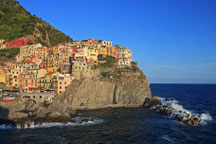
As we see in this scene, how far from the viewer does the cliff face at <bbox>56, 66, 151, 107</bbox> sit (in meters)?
83.1

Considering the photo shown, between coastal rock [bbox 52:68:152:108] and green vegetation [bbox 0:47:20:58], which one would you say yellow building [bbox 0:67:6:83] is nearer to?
green vegetation [bbox 0:47:20:58]

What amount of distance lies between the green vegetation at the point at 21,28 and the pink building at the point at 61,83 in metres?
72.0

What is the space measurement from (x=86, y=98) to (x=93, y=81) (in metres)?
9.19

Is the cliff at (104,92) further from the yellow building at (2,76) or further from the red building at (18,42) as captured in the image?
the red building at (18,42)

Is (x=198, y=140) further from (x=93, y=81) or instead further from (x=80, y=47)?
(x=80, y=47)

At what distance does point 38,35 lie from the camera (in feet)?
506

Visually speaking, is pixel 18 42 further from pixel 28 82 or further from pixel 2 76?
pixel 28 82

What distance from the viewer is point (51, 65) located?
108 m

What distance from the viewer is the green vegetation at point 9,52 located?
393ft

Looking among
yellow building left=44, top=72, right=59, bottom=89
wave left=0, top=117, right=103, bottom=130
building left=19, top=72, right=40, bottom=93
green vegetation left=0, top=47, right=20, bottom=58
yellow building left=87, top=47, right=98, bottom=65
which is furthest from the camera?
green vegetation left=0, top=47, right=20, bottom=58

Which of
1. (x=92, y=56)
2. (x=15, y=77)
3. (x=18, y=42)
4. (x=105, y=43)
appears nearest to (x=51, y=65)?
(x=15, y=77)

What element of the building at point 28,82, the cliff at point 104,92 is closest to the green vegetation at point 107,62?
the cliff at point 104,92

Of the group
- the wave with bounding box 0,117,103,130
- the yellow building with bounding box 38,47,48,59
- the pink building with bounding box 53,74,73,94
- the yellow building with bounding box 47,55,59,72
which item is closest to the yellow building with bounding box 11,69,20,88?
the yellow building with bounding box 47,55,59,72

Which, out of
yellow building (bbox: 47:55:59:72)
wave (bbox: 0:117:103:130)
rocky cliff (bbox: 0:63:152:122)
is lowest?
wave (bbox: 0:117:103:130)
